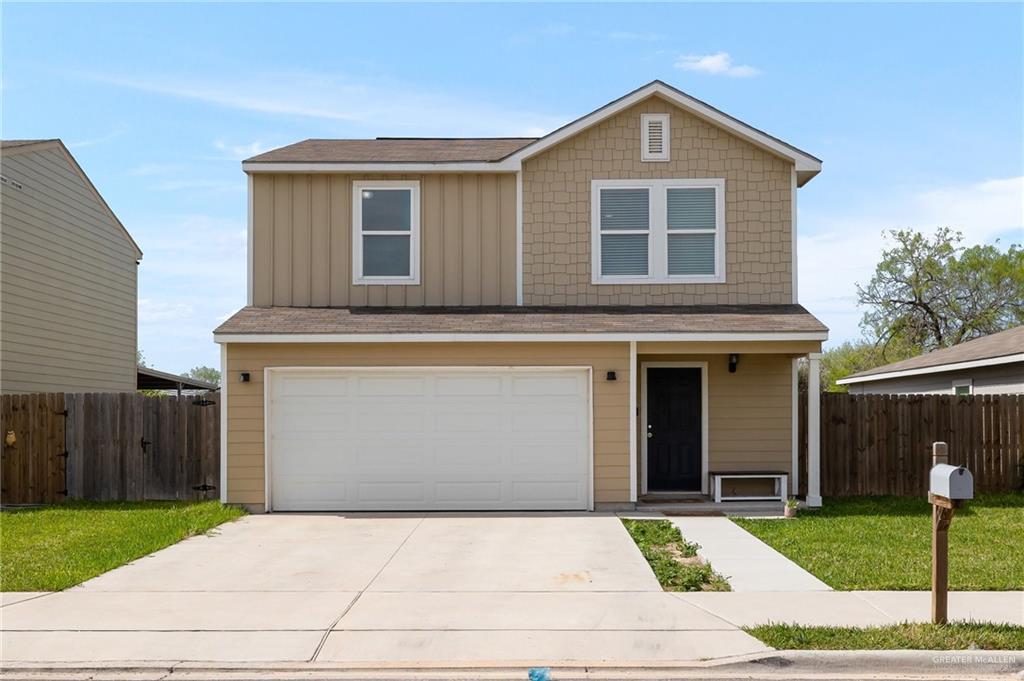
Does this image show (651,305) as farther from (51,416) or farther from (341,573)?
(51,416)

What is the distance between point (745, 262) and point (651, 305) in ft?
5.65

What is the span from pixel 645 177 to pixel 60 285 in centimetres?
1365

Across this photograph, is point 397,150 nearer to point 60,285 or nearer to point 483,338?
point 483,338

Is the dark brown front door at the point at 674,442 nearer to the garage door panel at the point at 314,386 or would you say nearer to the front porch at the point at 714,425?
the front porch at the point at 714,425

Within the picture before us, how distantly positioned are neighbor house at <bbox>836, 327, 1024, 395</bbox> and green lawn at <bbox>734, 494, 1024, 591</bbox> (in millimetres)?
3707

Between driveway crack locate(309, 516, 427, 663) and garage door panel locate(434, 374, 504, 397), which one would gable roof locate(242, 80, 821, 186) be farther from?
driveway crack locate(309, 516, 427, 663)

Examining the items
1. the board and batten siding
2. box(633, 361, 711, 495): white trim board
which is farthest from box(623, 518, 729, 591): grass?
the board and batten siding

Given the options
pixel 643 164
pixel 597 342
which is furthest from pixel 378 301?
pixel 643 164

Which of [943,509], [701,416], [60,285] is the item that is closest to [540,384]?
[701,416]

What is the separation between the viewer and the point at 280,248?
52.7 ft

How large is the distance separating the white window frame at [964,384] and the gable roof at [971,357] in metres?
0.48

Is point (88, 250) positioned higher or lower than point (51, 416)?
higher

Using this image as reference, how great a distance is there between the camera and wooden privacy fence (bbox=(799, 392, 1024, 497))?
629 inches

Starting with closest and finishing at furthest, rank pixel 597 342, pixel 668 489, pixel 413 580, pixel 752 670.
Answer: pixel 752 670 → pixel 413 580 → pixel 597 342 → pixel 668 489
